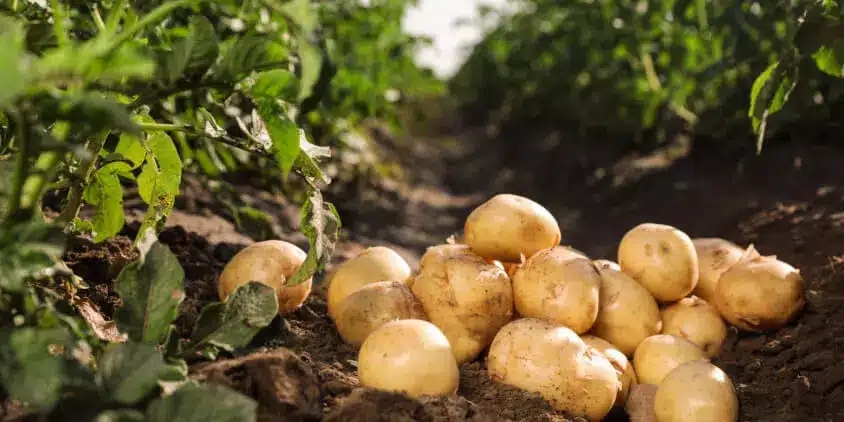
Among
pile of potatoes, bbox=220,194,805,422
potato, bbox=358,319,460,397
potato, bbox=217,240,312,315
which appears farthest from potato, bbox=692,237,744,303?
potato, bbox=217,240,312,315

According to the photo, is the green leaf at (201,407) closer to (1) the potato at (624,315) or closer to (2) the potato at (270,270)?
(2) the potato at (270,270)

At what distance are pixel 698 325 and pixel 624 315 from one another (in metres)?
0.30

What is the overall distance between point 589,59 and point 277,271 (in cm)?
522

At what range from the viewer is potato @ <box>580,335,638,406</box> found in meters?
2.22

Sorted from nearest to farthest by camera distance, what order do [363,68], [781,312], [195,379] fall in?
1. [195,379]
2. [781,312]
3. [363,68]

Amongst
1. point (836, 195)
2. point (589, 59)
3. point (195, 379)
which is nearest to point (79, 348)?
point (195, 379)

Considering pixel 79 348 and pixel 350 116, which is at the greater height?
pixel 79 348

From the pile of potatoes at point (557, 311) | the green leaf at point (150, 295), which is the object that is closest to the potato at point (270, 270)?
the pile of potatoes at point (557, 311)

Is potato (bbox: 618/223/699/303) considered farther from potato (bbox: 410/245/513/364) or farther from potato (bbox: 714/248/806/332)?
potato (bbox: 410/245/513/364)

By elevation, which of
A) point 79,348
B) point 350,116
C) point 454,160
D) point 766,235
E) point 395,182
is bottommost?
point 454,160

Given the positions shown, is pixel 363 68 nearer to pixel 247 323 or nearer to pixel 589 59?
pixel 589 59

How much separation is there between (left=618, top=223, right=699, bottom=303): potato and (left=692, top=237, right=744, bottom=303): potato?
175 mm

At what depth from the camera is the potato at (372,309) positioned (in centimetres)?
225

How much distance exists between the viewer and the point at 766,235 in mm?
3574
